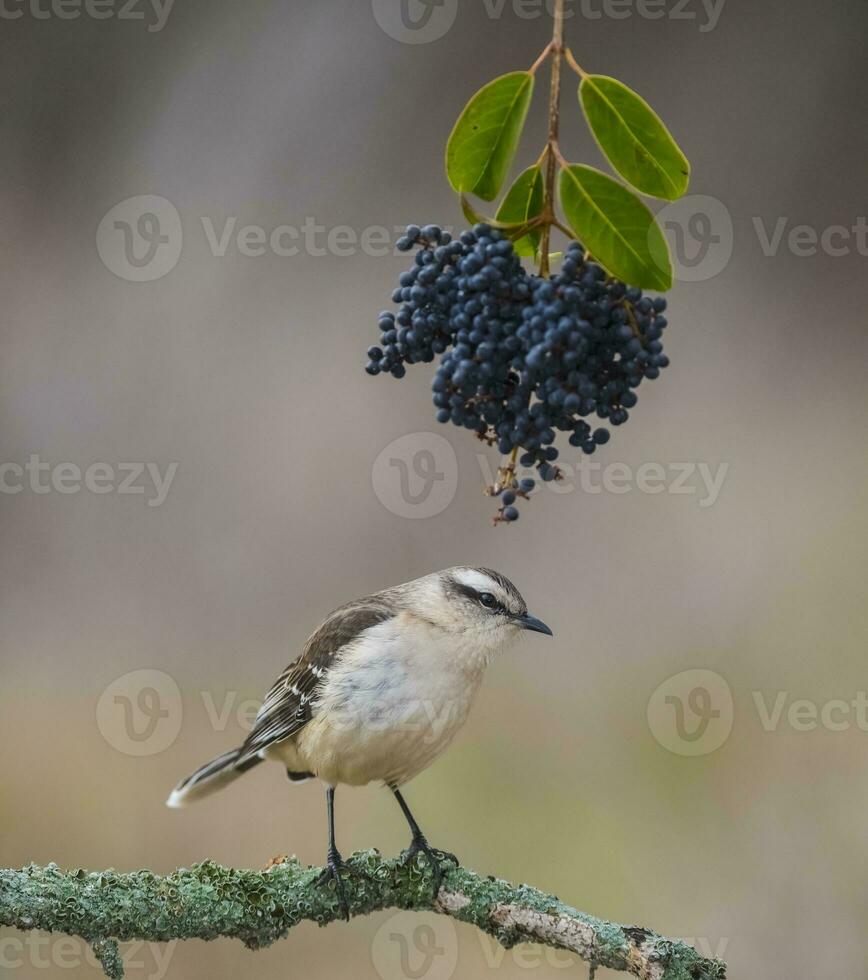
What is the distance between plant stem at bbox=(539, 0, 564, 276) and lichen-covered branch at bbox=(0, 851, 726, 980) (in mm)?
1172

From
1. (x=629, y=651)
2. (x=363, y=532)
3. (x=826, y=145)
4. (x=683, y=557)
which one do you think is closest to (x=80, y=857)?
(x=363, y=532)

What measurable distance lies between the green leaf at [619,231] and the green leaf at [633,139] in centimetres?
8

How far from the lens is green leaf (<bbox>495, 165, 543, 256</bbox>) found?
5.16 feet

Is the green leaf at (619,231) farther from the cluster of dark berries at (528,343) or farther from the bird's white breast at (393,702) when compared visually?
the bird's white breast at (393,702)

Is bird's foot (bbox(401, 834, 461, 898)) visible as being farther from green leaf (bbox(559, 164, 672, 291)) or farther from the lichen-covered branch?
green leaf (bbox(559, 164, 672, 291))

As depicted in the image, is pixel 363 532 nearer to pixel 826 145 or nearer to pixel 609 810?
pixel 609 810

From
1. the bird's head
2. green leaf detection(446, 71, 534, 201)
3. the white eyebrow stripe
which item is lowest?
the bird's head

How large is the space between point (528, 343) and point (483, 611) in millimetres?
1181

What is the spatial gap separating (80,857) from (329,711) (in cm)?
220

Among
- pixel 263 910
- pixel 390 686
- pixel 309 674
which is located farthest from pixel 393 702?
pixel 263 910

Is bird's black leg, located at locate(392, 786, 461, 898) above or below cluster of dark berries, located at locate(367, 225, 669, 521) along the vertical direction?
below

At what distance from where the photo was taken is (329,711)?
248cm

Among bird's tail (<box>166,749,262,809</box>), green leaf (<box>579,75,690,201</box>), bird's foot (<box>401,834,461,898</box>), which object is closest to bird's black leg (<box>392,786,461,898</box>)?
bird's foot (<box>401,834,461,898</box>)

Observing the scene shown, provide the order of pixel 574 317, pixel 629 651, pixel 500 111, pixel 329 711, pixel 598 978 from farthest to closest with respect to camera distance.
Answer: pixel 629 651
pixel 598 978
pixel 329 711
pixel 500 111
pixel 574 317
